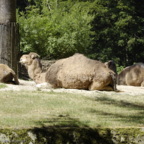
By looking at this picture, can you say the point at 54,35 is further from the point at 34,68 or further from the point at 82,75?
the point at 82,75

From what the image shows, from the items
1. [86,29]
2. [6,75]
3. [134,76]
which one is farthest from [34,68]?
[86,29]

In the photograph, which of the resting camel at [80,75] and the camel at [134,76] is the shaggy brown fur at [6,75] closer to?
the resting camel at [80,75]

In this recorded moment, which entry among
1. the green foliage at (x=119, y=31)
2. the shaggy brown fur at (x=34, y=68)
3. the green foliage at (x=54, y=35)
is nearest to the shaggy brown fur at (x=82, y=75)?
the shaggy brown fur at (x=34, y=68)

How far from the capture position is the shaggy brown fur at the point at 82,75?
11211 millimetres

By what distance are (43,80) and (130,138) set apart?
7.03 meters

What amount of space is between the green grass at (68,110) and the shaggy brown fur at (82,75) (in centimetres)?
122

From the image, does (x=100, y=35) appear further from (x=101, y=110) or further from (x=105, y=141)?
(x=105, y=141)

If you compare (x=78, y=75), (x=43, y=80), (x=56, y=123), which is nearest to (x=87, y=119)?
(x=56, y=123)

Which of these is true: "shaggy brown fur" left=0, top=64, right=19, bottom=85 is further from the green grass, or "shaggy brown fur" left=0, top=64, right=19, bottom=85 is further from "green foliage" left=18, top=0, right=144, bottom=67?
"green foliage" left=18, top=0, right=144, bottom=67

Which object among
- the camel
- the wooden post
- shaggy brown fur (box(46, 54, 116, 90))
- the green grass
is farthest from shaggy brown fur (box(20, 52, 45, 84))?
the camel

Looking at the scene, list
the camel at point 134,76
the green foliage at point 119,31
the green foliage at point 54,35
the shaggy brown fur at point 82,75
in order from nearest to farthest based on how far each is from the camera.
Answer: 1. the shaggy brown fur at point 82,75
2. the camel at point 134,76
3. the green foliage at point 54,35
4. the green foliage at point 119,31

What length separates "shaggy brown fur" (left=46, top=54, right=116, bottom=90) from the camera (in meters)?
11.2

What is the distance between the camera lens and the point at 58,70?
1159 centimetres

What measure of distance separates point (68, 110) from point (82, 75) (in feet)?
12.5
